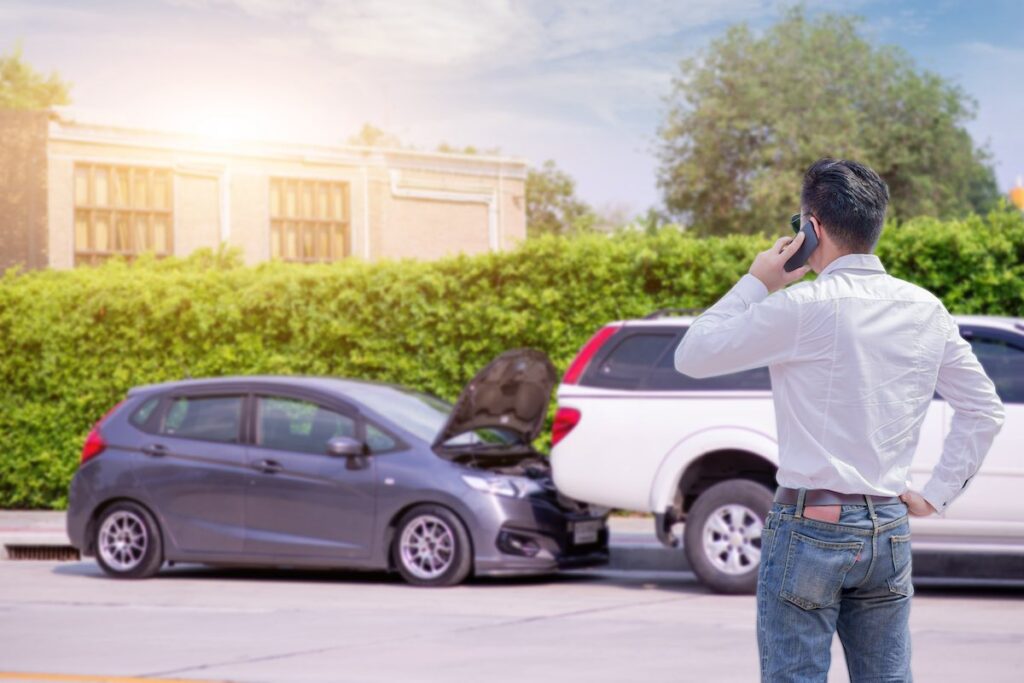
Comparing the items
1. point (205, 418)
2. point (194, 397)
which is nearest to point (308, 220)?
point (194, 397)

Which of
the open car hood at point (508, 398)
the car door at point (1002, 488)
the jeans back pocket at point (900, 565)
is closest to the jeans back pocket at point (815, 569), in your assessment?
the jeans back pocket at point (900, 565)

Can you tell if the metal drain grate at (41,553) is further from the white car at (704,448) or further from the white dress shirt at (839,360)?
the white dress shirt at (839,360)

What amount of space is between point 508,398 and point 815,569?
9.14m

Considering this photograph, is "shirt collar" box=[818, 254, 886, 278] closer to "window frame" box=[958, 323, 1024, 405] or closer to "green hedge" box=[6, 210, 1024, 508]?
"window frame" box=[958, 323, 1024, 405]

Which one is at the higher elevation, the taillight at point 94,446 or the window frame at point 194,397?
the window frame at point 194,397

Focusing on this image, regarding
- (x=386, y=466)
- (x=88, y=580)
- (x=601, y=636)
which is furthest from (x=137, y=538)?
(x=601, y=636)

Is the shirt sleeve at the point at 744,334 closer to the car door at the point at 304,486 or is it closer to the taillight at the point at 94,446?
the car door at the point at 304,486

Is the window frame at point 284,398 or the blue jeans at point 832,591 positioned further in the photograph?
the window frame at point 284,398

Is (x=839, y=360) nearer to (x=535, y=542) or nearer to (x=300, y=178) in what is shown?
(x=535, y=542)

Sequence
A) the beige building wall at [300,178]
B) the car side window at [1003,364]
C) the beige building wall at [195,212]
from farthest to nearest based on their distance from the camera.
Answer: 1. the beige building wall at [195,212]
2. the beige building wall at [300,178]
3. the car side window at [1003,364]

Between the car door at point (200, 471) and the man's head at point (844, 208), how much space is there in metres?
9.29

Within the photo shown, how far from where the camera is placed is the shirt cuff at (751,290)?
146 inches

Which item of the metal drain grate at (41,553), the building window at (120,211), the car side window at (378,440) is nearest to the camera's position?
the car side window at (378,440)

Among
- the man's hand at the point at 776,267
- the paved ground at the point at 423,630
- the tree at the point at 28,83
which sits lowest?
the paved ground at the point at 423,630
